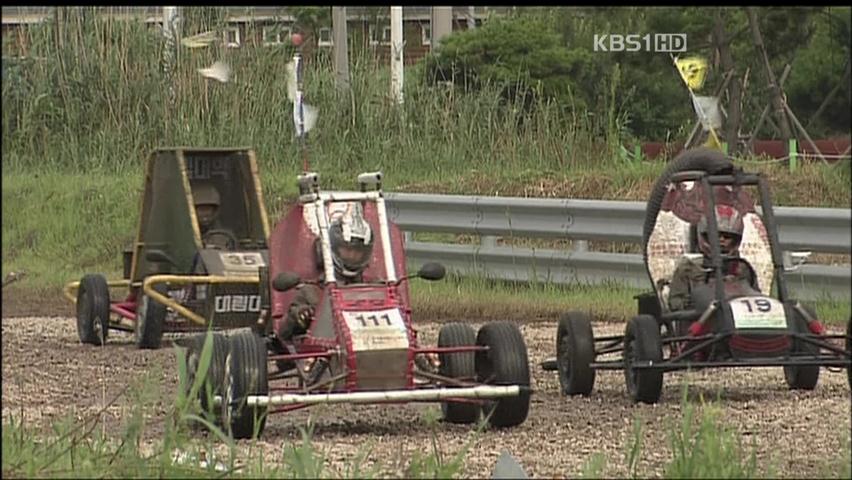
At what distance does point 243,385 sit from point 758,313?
93.5 inches

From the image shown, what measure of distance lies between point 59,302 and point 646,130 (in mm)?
4002

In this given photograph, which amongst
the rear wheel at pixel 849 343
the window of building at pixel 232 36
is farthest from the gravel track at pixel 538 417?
the window of building at pixel 232 36

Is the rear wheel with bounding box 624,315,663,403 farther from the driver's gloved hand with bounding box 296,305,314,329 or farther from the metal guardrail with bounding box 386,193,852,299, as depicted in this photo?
the metal guardrail with bounding box 386,193,852,299

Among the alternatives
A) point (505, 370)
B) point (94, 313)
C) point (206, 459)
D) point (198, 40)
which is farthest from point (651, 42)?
point (206, 459)

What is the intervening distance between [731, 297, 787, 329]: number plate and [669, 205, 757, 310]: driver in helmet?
387mm

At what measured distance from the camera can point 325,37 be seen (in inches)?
604

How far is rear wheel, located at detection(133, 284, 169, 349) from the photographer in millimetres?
11867

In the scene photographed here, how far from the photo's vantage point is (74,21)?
1156 centimetres

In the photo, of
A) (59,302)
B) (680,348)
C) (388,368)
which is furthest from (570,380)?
(59,302)

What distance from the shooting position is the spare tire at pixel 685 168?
32.3ft

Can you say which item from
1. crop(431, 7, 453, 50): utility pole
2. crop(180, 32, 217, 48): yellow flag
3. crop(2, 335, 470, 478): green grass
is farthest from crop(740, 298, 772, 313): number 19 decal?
crop(431, 7, 453, 50): utility pole

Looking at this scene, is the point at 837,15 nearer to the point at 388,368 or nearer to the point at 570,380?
the point at 388,368

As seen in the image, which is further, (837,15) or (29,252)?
(837,15)

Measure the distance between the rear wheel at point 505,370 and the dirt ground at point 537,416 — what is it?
0.31ft
